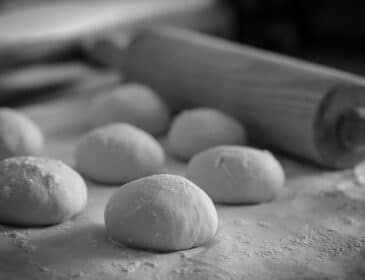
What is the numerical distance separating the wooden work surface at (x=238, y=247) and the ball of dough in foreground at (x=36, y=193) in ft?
0.09

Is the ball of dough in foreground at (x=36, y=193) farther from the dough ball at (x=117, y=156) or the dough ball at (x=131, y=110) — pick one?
the dough ball at (x=131, y=110)

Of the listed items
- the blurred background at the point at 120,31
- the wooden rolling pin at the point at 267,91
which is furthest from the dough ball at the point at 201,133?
the blurred background at the point at 120,31

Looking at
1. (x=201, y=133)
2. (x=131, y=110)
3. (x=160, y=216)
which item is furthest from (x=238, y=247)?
(x=131, y=110)

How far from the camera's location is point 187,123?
193 centimetres

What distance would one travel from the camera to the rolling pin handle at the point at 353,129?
1783mm

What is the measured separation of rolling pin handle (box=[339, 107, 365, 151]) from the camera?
5.85 feet

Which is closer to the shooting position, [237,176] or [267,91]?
[237,176]

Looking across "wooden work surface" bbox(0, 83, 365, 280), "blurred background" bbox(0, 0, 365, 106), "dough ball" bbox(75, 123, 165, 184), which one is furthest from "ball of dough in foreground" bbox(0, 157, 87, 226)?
"blurred background" bbox(0, 0, 365, 106)

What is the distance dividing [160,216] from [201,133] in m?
0.62

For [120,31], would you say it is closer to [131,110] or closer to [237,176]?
[131,110]

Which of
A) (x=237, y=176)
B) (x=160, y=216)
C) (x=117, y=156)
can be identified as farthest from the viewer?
(x=117, y=156)

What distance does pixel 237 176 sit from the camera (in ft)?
5.26

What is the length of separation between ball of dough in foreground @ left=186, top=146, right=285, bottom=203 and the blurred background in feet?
3.47

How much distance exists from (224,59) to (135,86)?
33 cm
